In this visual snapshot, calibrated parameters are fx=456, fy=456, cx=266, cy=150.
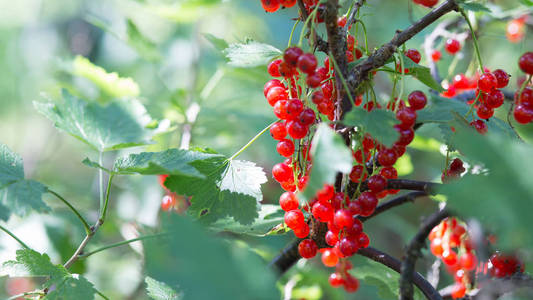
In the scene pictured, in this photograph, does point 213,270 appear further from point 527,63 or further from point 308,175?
point 527,63

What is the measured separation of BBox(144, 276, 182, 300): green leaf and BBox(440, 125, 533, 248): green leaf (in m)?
0.52

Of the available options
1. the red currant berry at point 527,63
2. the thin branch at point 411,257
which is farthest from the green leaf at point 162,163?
the red currant berry at point 527,63

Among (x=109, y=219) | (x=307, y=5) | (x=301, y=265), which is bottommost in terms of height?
(x=109, y=219)

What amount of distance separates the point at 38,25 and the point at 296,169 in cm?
345

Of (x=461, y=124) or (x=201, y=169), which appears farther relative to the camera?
(x=201, y=169)

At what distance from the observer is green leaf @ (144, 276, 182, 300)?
787 mm

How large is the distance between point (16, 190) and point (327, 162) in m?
0.48

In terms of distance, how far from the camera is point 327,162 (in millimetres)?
580

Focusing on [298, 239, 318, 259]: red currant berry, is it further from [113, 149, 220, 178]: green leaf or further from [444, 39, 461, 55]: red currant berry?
[444, 39, 461, 55]: red currant berry

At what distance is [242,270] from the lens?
46 centimetres

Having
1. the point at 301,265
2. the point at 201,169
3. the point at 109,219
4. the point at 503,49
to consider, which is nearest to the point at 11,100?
the point at 109,219

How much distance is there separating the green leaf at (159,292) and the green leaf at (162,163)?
0.21 metres

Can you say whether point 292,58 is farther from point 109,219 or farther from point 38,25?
point 38,25

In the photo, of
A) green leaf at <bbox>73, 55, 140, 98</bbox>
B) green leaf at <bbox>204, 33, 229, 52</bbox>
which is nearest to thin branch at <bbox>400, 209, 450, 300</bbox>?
green leaf at <bbox>204, 33, 229, 52</bbox>
